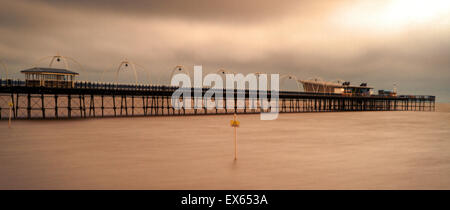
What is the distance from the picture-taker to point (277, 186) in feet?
32.9

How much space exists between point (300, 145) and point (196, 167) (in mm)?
9127

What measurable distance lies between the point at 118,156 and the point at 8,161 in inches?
176

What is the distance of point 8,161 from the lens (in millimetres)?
13477

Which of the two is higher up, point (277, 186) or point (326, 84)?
point (326, 84)

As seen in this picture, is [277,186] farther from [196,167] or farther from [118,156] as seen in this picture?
[118,156]
